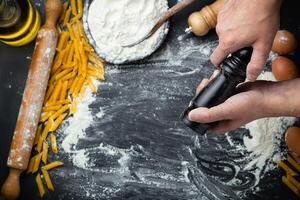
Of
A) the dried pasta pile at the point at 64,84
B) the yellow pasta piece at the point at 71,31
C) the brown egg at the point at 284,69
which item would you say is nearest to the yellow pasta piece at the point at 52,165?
the dried pasta pile at the point at 64,84

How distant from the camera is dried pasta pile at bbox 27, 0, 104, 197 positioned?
1460mm

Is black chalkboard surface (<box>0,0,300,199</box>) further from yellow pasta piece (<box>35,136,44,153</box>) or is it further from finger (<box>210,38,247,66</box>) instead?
finger (<box>210,38,247,66</box>)

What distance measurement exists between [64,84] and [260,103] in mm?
753

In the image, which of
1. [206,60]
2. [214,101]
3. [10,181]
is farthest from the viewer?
[206,60]

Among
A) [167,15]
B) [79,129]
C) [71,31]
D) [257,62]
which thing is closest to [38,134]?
[79,129]

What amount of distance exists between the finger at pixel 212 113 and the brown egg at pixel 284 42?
52 centimetres

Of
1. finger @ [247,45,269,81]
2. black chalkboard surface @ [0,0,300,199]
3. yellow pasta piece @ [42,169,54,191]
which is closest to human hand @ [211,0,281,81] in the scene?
finger @ [247,45,269,81]

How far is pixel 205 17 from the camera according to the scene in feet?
4.65

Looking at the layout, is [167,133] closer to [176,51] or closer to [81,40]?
[176,51]

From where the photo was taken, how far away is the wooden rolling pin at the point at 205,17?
1408 mm

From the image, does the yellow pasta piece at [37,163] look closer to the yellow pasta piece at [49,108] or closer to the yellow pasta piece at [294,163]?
the yellow pasta piece at [49,108]

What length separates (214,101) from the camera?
1088 millimetres

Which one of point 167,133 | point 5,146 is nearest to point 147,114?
point 167,133

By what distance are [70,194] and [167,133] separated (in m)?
0.41
